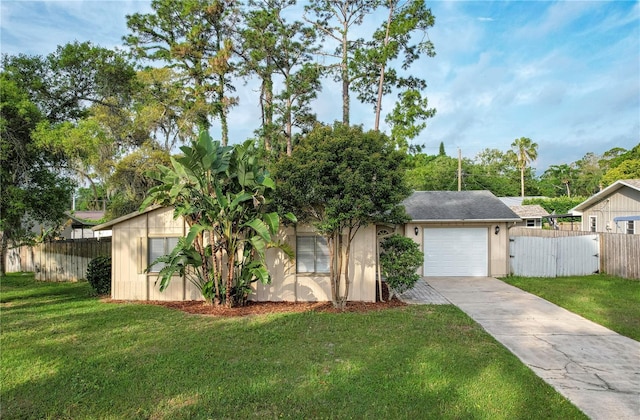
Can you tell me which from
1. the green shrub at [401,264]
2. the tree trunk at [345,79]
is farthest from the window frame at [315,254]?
the tree trunk at [345,79]

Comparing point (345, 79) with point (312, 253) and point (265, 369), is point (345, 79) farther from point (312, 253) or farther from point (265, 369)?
point (265, 369)

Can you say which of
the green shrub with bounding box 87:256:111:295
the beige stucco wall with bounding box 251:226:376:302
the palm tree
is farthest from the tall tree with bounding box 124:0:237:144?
the palm tree

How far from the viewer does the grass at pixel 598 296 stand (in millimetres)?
7434

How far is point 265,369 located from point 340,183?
14.2 ft

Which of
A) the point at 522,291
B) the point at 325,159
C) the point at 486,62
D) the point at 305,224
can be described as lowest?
the point at 522,291

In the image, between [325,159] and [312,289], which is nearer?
[325,159]

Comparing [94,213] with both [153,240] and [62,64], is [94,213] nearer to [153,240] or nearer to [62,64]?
[62,64]

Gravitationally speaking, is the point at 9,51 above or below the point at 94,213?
above

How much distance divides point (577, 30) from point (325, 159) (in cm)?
873

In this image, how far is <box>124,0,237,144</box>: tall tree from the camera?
1969 cm

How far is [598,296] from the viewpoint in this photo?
975 cm

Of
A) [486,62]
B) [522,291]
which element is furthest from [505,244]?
[486,62]

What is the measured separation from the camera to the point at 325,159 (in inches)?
315

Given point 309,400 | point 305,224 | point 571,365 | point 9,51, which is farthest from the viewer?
point 9,51
